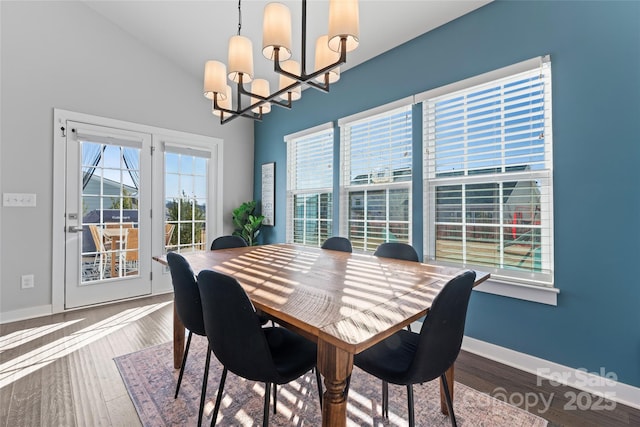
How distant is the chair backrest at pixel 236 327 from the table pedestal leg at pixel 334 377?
0.88 ft

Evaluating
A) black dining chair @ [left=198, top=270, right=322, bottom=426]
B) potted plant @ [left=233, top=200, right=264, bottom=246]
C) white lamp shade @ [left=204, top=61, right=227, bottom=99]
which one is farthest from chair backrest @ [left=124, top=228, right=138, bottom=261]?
black dining chair @ [left=198, top=270, right=322, bottom=426]

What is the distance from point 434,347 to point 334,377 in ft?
1.50

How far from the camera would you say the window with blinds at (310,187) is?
3.66m

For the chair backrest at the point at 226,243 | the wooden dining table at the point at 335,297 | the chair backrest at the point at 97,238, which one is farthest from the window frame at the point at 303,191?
the chair backrest at the point at 97,238

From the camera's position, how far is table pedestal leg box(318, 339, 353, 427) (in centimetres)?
91

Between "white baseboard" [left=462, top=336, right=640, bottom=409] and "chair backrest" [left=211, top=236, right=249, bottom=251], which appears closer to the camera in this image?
"white baseboard" [left=462, top=336, right=640, bottom=409]

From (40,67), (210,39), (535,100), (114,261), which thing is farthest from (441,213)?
(40,67)

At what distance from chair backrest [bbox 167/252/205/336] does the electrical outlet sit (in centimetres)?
255

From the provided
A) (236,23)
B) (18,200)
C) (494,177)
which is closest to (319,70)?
(494,177)

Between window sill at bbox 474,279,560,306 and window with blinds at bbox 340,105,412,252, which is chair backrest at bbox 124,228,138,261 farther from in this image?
window sill at bbox 474,279,560,306

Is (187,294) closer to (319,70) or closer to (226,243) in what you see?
(226,243)

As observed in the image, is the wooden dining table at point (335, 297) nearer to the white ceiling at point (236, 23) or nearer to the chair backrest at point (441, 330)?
the chair backrest at point (441, 330)

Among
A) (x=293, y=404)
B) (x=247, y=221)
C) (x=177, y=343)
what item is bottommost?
(x=293, y=404)

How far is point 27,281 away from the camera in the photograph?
3.01 m
